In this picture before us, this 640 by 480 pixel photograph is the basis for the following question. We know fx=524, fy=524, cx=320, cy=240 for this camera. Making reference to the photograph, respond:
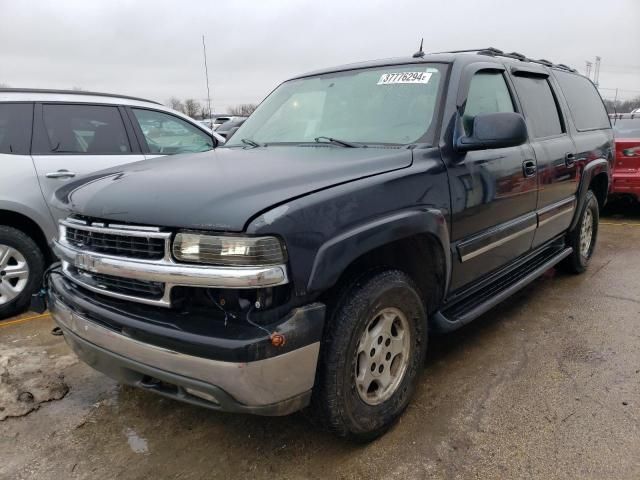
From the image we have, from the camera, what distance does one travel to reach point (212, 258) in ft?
6.45

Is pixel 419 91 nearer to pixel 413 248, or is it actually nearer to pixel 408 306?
pixel 413 248

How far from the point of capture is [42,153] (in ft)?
14.0

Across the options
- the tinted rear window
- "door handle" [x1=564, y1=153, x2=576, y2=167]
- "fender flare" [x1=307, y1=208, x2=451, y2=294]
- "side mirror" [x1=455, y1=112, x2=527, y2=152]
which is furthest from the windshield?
the tinted rear window

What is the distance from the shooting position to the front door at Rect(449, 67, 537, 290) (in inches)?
114

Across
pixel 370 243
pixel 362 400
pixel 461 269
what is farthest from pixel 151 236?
pixel 461 269

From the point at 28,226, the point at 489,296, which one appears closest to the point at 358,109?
the point at 489,296

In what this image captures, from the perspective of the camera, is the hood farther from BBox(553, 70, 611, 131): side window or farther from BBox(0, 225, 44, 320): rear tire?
BBox(553, 70, 611, 131): side window

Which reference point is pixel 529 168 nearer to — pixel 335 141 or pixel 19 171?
pixel 335 141

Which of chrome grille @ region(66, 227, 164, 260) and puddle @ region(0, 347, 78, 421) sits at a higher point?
chrome grille @ region(66, 227, 164, 260)

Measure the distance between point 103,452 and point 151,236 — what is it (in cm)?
120

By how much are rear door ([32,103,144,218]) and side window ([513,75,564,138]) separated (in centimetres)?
330

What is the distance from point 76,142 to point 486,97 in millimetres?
3385

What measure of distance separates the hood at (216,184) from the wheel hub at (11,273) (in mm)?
1739

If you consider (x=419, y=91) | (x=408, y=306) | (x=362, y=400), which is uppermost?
(x=419, y=91)
